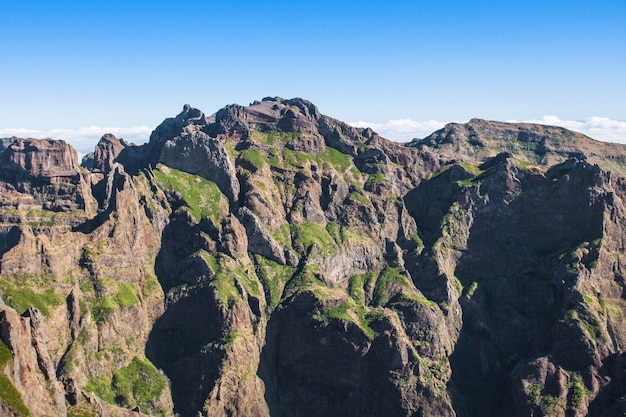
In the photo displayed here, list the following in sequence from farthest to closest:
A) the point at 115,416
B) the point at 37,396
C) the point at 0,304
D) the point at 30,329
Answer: the point at 115,416
the point at 0,304
the point at 30,329
the point at 37,396

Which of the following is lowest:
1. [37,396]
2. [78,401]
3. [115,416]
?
[115,416]

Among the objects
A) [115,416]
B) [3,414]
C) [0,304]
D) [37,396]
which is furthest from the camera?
[115,416]

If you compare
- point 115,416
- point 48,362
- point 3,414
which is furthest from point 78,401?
point 3,414

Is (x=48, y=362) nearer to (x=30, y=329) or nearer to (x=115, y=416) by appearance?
(x=30, y=329)

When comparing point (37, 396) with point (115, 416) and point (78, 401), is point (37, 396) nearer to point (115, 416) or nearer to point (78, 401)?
point (78, 401)

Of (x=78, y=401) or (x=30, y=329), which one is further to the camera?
(x=78, y=401)

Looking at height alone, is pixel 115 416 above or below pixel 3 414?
below

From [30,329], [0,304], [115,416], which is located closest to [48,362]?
[30,329]
